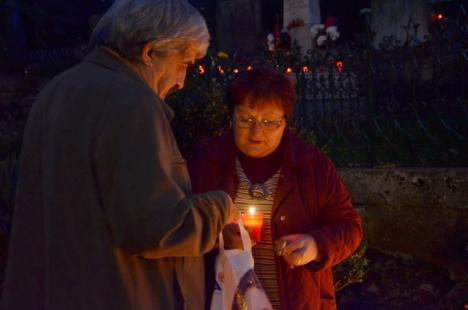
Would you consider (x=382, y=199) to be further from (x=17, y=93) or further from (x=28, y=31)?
(x=28, y=31)

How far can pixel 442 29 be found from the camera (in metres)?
4.88

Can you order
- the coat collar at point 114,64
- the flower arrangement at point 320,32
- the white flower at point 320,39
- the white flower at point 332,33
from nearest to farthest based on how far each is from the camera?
the coat collar at point 114,64, the white flower at point 332,33, the white flower at point 320,39, the flower arrangement at point 320,32

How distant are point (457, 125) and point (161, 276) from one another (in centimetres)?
369

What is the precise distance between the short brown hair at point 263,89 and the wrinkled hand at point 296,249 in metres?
0.54

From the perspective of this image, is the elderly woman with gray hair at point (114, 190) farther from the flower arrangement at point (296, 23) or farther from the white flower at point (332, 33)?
the flower arrangement at point (296, 23)

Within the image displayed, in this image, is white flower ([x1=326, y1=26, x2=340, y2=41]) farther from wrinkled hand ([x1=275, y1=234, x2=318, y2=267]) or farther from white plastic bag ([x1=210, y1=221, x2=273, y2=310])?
white plastic bag ([x1=210, y1=221, x2=273, y2=310])

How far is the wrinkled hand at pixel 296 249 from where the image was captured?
7.47 ft

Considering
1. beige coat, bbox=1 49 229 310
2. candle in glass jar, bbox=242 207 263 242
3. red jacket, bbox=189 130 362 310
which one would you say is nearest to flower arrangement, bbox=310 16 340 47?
red jacket, bbox=189 130 362 310

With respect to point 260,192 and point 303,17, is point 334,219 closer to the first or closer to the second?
point 260,192

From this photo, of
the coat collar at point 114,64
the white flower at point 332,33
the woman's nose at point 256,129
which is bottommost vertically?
the white flower at point 332,33

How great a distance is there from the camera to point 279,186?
2.49m

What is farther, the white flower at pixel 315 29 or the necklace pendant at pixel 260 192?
the white flower at pixel 315 29

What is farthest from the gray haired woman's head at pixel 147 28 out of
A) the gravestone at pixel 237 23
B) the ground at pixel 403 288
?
the gravestone at pixel 237 23

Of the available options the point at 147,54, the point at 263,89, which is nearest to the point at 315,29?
the point at 263,89
